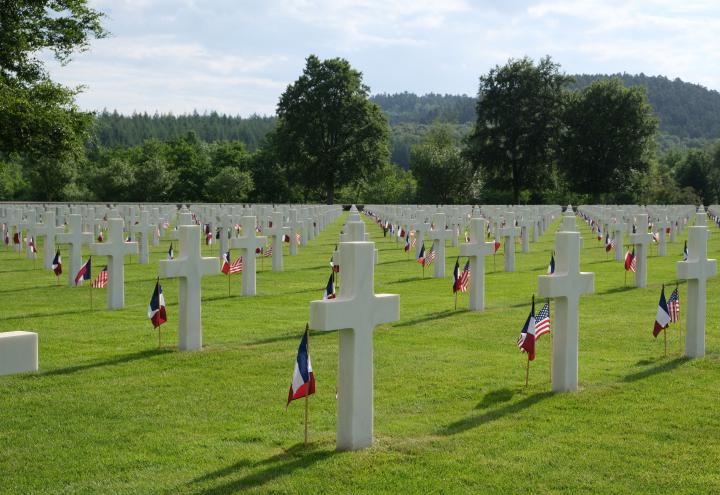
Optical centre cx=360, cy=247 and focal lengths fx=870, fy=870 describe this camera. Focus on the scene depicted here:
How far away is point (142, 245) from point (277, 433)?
1700cm

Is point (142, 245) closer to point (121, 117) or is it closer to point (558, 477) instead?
point (558, 477)

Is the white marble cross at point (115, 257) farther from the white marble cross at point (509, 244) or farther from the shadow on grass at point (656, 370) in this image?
the white marble cross at point (509, 244)

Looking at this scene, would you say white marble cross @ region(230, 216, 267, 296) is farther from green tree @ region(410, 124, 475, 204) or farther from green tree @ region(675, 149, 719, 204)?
green tree @ region(675, 149, 719, 204)

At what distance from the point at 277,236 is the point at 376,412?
13.1 m

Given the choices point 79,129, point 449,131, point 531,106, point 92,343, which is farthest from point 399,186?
point 92,343

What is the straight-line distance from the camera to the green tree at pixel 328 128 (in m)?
70.3

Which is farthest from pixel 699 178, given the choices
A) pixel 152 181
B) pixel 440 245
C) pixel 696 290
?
pixel 696 290

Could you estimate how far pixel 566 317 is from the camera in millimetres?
8133

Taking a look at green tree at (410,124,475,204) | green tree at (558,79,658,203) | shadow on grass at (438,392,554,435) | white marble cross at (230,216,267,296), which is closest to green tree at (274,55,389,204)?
green tree at (410,124,475,204)

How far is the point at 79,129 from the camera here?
2947 cm

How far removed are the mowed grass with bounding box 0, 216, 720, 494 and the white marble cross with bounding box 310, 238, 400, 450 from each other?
0.18 m

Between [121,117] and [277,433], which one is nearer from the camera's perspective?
[277,433]

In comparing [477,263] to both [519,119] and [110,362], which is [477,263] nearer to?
[110,362]

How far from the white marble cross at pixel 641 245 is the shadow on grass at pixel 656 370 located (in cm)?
673
